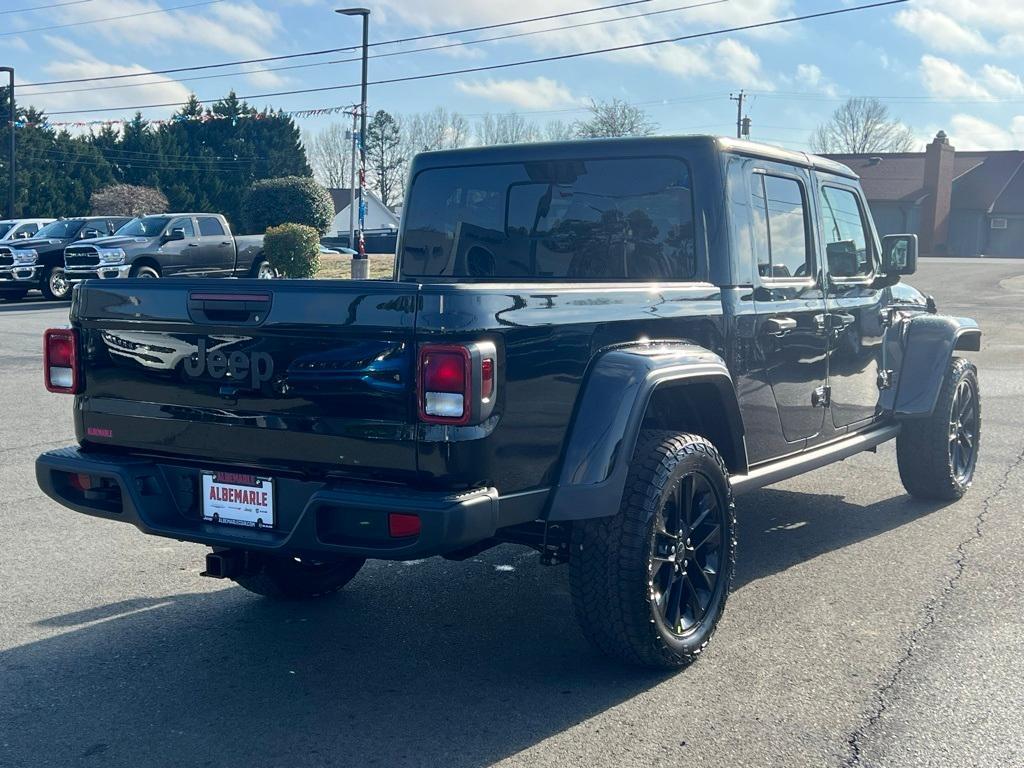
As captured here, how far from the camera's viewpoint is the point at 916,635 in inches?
→ 183

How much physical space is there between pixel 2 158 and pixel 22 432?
46.7m

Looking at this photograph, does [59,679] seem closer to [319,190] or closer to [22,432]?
[22,432]

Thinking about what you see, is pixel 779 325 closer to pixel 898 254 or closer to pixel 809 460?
pixel 809 460

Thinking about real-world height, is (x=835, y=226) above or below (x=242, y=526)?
above

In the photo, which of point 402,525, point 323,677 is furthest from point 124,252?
point 402,525

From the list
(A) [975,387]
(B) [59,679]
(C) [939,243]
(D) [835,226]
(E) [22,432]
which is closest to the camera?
(B) [59,679]

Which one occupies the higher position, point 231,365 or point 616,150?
point 616,150

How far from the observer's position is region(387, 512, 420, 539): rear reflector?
3492 millimetres

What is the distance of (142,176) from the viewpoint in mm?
60469

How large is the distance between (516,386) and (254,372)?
0.88 meters

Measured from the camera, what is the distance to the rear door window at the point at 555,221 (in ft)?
16.4

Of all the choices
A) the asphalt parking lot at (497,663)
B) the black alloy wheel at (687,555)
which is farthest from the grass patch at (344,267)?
the black alloy wheel at (687,555)

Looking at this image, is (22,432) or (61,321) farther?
(61,321)

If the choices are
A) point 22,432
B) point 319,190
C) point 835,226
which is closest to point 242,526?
point 835,226
